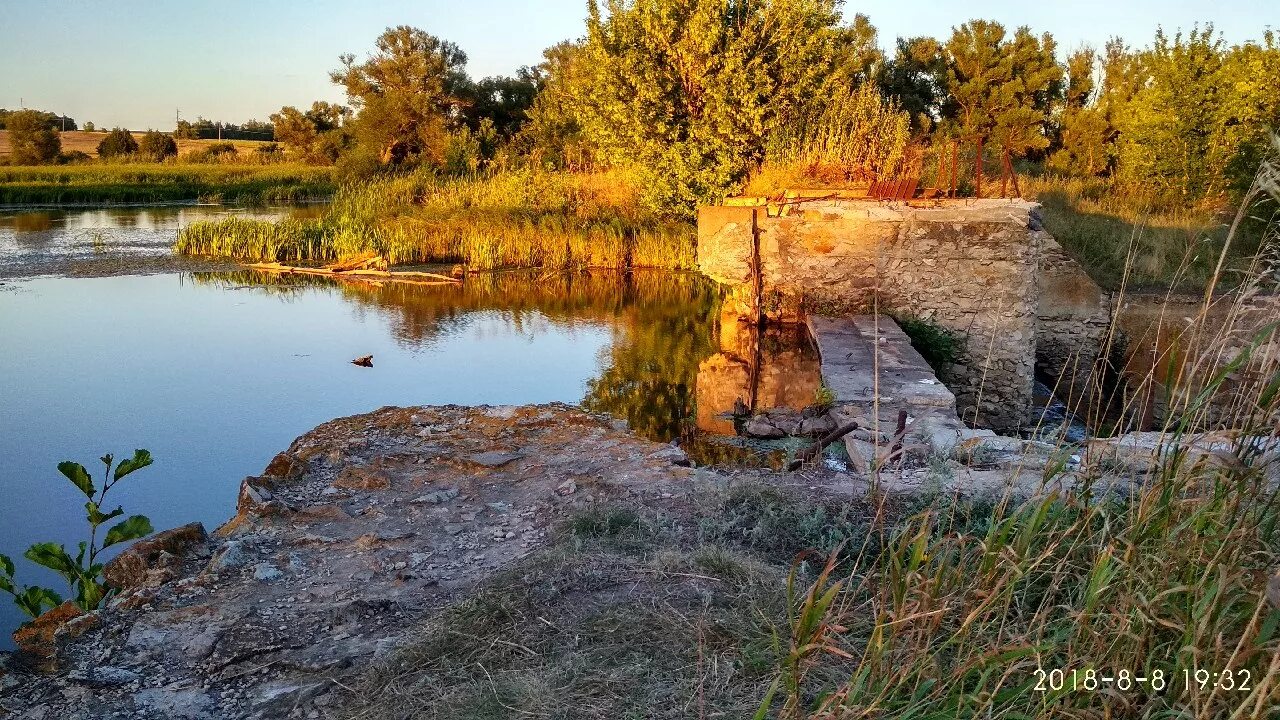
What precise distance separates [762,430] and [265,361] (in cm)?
555

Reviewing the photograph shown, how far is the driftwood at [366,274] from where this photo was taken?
569 inches

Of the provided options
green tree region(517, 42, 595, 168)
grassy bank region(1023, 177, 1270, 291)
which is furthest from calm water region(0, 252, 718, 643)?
green tree region(517, 42, 595, 168)

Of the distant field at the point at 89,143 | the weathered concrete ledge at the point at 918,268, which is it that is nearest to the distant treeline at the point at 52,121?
the distant field at the point at 89,143

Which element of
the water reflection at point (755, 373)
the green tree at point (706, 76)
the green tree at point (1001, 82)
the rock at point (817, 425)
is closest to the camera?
the rock at point (817, 425)

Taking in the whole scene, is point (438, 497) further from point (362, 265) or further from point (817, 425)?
point (362, 265)

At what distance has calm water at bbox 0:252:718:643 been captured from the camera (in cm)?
588

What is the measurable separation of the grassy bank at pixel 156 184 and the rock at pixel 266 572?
28.0 meters

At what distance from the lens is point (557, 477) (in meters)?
4.97

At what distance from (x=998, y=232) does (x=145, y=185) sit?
1224 inches

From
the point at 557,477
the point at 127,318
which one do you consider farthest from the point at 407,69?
the point at 557,477

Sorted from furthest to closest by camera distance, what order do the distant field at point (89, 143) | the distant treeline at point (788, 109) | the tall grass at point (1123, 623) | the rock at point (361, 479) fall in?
1. the distant field at point (89, 143)
2. the distant treeline at point (788, 109)
3. the rock at point (361, 479)
4. the tall grass at point (1123, 623)

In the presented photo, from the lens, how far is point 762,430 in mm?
6098

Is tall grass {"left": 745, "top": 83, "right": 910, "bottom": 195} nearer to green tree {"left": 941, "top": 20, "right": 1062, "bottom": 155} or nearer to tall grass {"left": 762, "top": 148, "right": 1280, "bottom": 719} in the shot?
tall grass {"left": 762, "top": 148, "right": 1280, "bottom": 719}

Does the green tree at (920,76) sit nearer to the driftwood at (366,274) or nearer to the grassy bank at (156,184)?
the driftwood at (366,274)
